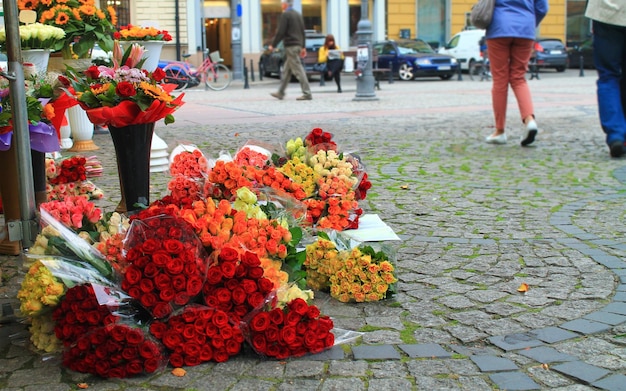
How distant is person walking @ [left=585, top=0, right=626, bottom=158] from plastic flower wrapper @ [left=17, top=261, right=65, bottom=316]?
6.20 m

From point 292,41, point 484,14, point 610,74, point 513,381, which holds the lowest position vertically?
point 513,381

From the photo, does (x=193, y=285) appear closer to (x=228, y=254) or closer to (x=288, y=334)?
(x=228, y=254)

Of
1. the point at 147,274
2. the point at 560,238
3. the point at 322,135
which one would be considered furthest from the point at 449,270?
the point at 147,274

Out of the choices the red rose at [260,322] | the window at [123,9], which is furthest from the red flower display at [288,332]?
the window at [123,9]

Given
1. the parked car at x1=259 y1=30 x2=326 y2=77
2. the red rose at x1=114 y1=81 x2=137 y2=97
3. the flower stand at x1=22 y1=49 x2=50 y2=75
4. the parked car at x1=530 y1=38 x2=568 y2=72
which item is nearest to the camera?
the red rose at x1=114 y1=81 x2=137 y2=97

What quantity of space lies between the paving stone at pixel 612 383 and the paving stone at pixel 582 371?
2 centimetres

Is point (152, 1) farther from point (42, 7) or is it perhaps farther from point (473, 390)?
point (473, 390)

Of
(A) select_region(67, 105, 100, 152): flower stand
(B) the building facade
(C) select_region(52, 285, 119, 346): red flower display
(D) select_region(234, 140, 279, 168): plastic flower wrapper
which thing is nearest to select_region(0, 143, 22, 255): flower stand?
(D) select_region(234, 140, 279, 168): plastic flower wrapper

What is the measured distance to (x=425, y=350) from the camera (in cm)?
322

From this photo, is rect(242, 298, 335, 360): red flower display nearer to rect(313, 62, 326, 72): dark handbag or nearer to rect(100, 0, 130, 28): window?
rect(313, 62, 326, 72): dark handbag

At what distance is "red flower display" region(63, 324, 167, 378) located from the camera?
2.95 metres

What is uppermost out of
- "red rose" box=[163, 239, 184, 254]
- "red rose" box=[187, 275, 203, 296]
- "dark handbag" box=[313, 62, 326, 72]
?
"dark handbag" box=[313, 62, 326, 72]

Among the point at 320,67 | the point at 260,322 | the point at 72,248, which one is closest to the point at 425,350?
the point at 260,322

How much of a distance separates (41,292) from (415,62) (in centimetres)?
2575
